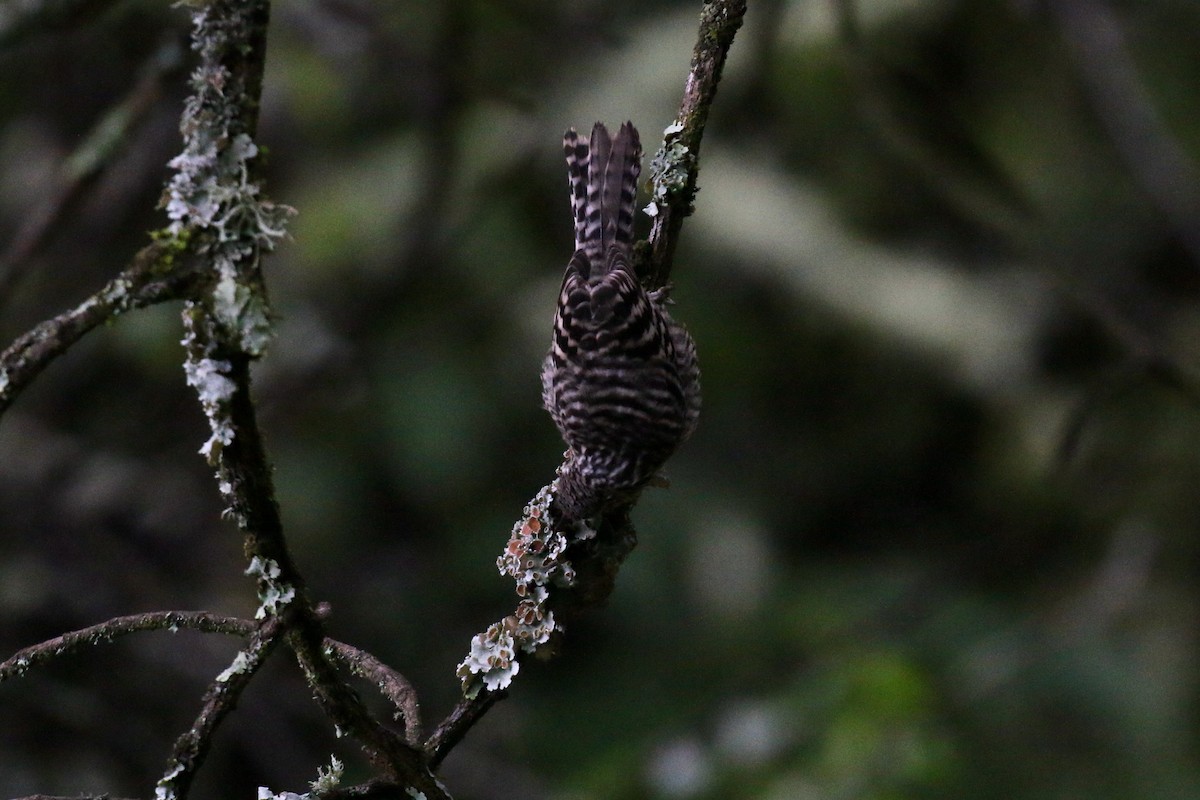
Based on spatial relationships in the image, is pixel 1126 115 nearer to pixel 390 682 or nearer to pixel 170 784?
pixel 390 682

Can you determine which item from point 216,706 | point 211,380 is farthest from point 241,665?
point 211,380

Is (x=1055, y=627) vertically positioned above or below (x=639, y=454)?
above

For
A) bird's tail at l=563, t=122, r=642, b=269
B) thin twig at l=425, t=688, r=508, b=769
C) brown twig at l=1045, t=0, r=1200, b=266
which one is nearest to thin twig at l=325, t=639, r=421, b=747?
thin twig at l=425, t=688, r=508, b=769

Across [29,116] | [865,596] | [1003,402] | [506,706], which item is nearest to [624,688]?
[506,706]

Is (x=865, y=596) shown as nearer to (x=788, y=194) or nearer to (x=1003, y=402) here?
(x=1003, y=402)

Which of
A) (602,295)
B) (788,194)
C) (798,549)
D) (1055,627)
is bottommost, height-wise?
(602,295)
